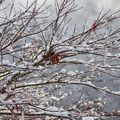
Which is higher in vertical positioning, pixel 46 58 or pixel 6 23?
pixel 6 23

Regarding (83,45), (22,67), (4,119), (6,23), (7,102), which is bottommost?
(4,119)

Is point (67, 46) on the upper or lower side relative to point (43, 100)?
upper

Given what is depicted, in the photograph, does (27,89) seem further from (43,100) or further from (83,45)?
(83,45)

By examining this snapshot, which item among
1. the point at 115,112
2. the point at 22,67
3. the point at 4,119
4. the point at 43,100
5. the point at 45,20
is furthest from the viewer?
the point at 43,100

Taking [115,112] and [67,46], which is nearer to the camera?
[67,46]

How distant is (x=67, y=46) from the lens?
16.7 feet

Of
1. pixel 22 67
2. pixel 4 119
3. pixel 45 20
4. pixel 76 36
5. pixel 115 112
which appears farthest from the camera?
pixel 4 119

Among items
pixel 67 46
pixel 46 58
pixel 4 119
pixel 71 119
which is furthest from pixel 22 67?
pixel 4 119

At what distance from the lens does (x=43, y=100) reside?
8461 mm

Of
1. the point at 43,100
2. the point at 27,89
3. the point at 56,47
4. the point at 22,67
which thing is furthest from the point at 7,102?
the point at 43,100

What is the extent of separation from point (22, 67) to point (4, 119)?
277 centimetres

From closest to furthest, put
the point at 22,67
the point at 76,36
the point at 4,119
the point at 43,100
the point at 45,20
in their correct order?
the point at 22,67
the point at 76,36
the point at 45,20
the point at 4,119
the point at 43,100

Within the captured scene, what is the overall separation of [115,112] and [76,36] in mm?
1442

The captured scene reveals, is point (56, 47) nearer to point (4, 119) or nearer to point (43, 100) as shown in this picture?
point (4, 119)
